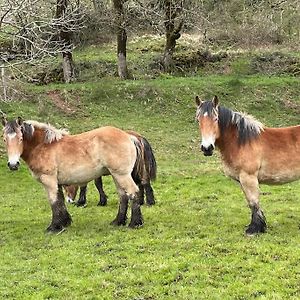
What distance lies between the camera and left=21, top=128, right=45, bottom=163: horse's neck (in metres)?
8.93

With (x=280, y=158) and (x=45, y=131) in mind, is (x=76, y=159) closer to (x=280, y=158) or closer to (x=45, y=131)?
(x=45, y=131)

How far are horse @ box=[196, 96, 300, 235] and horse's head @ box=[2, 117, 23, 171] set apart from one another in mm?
3130

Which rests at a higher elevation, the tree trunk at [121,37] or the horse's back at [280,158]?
the tree trunk at [121,37]

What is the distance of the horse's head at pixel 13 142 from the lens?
8.48 metres

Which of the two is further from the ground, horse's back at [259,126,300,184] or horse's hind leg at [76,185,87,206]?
horse's back at [259,126,300,184]

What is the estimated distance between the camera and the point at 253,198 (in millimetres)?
7984

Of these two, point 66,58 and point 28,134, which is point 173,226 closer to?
point 28,134

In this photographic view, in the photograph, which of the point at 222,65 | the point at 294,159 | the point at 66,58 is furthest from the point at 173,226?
the point at 222,65

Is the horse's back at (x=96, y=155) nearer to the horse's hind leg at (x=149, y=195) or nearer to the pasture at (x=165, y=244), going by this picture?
the pasture at (x=165, y=244)

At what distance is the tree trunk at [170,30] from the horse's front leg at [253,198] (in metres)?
18.7

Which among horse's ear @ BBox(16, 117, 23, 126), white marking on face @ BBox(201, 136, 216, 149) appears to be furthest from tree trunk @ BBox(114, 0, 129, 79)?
white marking on face @ BBox(201, 136, 216, 149)

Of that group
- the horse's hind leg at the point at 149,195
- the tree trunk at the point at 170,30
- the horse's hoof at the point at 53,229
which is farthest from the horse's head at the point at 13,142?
the tree trunk at the point at 170,30

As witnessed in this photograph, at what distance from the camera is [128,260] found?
712 centimetres

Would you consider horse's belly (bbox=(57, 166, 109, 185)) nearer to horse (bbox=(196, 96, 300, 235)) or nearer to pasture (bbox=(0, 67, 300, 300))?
pasture (bbox=(0, 67, 300, 300))
